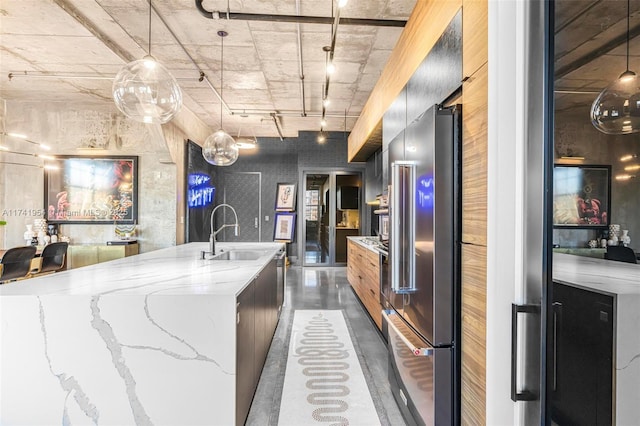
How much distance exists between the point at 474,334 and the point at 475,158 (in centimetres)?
81

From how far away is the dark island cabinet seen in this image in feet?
3.13

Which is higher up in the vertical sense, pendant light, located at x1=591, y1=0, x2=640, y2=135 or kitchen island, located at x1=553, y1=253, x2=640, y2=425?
pendant light, located at x1=591, y1=0, x2=640, y2=135

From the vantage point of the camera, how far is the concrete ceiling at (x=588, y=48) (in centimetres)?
85

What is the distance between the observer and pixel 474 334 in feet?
5.06

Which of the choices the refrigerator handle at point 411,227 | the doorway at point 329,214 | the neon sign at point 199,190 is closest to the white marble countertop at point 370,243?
the refrigerator handle at point 411,227

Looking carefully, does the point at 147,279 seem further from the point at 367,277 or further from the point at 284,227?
the point at 284,227

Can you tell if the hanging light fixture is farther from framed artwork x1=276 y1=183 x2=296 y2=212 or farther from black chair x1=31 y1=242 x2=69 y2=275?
framed artwork x1=276 y1=183 x2=296 y2=212

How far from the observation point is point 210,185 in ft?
29.7

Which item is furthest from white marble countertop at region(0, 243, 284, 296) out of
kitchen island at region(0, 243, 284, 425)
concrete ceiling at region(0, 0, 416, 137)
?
concrete ceiling at region(0, 0, 416, 137)

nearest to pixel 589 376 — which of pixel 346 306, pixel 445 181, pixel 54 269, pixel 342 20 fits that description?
pixel 445 181

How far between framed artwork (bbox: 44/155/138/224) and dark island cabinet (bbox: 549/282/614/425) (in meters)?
7.46

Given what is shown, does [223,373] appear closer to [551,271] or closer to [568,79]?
[551,271]

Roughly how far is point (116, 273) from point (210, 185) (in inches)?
274

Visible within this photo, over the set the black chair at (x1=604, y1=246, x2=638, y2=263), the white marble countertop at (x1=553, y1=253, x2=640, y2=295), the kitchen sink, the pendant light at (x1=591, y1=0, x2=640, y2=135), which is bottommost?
the kitchen sink
